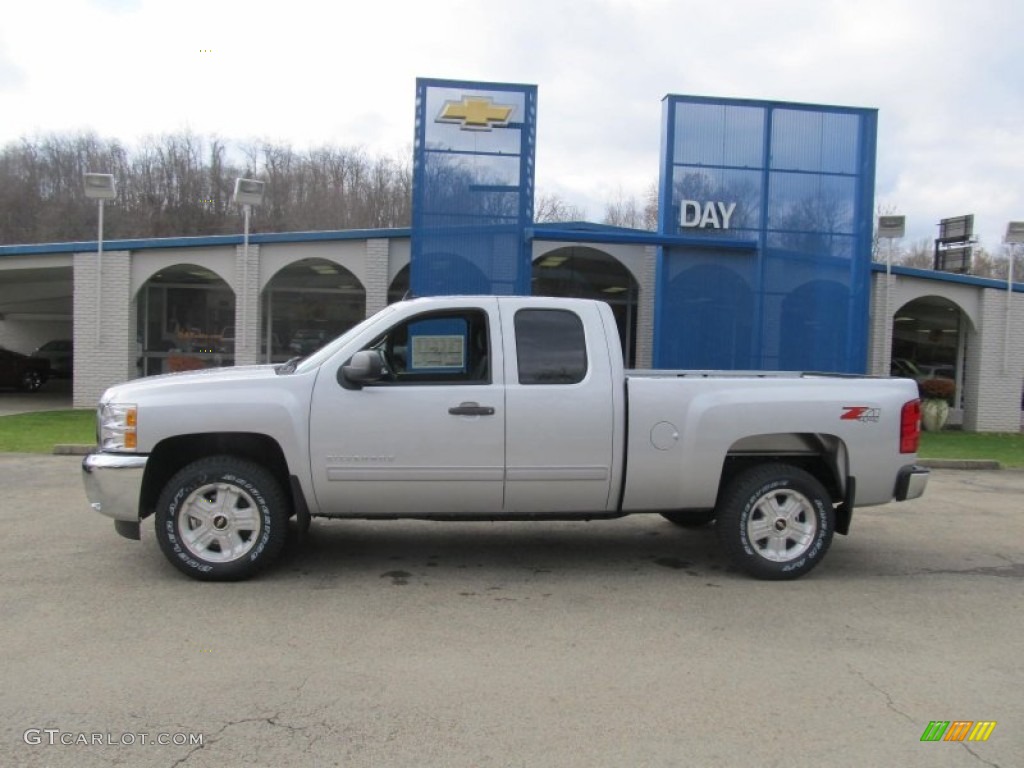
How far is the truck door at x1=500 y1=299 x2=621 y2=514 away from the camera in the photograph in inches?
222

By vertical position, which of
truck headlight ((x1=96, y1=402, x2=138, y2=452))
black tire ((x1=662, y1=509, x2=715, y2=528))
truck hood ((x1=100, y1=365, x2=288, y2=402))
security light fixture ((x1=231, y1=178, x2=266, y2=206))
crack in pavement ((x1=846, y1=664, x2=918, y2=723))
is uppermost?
security light fixture ((x1=231, y1=178, x2=266, y2=206))

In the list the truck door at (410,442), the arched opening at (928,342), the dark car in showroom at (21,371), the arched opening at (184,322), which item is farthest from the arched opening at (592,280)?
the dark car in showroom at (21,371)

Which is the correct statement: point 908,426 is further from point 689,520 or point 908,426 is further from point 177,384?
point 177,384

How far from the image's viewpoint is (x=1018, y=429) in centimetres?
1911

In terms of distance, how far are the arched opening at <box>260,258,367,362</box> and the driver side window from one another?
1464cm

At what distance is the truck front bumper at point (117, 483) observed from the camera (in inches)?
213

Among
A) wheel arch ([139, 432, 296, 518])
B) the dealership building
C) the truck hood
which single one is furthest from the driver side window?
the dealership building

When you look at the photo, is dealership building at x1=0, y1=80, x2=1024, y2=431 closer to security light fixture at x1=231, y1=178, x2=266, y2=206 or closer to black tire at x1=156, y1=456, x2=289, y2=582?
security light fixture at x1=231, y1=178, x2=266, y2=206

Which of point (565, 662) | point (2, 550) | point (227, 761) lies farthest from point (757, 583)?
point (2, 550)

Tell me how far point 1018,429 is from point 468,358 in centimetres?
1800

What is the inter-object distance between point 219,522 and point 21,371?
2231 cm

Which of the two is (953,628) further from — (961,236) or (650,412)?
(961,236)

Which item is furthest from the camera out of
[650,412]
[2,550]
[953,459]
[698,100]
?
[698,100]

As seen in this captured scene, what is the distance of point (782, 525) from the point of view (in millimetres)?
5941
